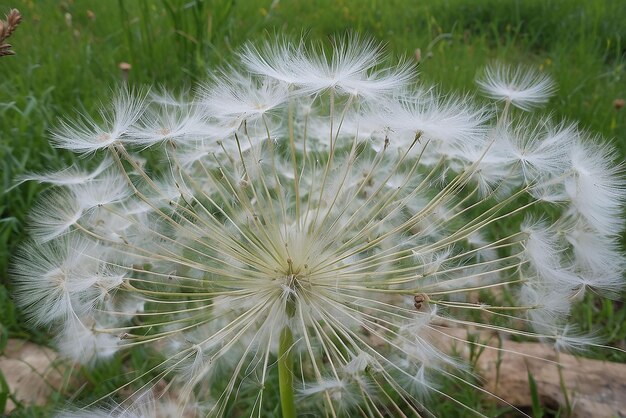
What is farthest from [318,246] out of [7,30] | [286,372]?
[7,30]

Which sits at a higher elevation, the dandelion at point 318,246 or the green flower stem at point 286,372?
the dandelion at point 318,246

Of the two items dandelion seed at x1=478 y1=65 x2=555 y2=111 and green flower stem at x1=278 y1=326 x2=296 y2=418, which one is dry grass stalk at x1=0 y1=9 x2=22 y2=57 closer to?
green flower stem at x1=278 y1=326 x2=296 y2=418

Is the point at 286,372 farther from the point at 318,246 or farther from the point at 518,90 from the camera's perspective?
the point at 518,90

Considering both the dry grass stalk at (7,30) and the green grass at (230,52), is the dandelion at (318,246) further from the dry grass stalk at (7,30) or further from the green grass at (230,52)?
the dry grass stalk at (7,30)

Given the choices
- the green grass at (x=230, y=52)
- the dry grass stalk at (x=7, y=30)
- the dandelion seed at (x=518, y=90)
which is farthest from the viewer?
the green grass at (x=230, y=52)

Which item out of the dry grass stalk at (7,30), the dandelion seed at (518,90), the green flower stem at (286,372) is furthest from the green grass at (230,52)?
the dry grass stalk at (7,30)

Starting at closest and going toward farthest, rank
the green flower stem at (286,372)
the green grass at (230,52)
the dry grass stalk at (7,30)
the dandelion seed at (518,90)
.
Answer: the dry grass stalk at (7,30) → the green flower stem at (286,372) → the dandelion seed at (518,90) → the green grass at (230,52)
